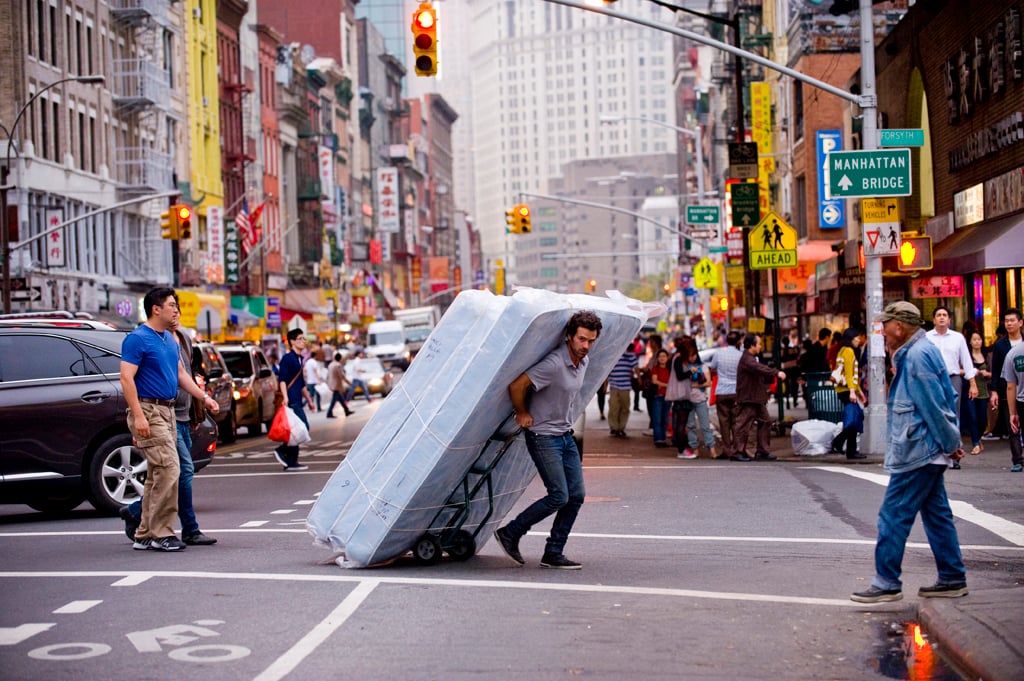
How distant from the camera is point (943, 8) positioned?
30234mm

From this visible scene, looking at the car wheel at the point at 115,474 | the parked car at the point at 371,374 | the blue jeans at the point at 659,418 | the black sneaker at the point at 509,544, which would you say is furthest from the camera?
the parked car at the point at 371,374

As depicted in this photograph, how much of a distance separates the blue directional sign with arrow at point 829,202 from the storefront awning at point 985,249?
17.5 meters

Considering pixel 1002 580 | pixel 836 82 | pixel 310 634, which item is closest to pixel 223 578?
pixel 310 634

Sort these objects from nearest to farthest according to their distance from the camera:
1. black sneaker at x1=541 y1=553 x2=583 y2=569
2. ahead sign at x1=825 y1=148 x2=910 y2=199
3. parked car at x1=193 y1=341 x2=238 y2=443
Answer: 1. black sneaker at x1=541 y1=553 x2=583 y2=569
2. ahead sign at x1=825 y1=148 x2=910 y2=199
3. parked car at x1=193 y1=341 x2=238 y2=443

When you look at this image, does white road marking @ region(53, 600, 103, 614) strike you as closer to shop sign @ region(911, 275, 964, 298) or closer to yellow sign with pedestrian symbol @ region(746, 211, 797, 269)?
yellow sign with pedestrian symbol @ region(746, 211, 797, 269)

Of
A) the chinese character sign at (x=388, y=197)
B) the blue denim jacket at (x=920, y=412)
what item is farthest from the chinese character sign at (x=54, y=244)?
the chinese character sign at (x=388, y=197)

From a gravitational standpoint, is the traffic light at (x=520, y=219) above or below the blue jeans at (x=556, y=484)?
above

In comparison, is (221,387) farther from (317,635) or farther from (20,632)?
(317,635)

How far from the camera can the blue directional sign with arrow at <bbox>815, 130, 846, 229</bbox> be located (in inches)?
1820

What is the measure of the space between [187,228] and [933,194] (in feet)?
60.5

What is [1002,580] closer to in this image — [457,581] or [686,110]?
[457,581]

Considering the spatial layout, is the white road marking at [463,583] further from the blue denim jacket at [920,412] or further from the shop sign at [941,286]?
the shop sign at [941,286]

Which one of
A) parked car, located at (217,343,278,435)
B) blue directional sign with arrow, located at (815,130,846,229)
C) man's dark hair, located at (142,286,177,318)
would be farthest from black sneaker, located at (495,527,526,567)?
blue directional sign with arrow, located at (815,130,846,229)

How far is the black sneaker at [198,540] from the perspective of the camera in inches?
498
